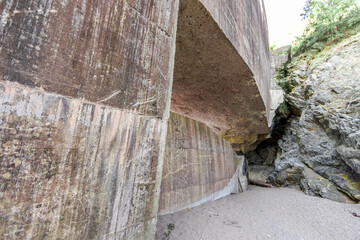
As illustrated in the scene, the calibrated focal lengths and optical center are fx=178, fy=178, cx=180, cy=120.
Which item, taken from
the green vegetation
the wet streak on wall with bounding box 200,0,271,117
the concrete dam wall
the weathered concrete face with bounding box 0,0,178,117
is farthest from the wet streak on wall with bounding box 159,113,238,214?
the green vegetation

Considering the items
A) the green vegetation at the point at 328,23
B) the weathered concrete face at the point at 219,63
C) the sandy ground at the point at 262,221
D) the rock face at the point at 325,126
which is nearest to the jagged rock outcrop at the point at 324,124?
the rock face at the point at 325,126

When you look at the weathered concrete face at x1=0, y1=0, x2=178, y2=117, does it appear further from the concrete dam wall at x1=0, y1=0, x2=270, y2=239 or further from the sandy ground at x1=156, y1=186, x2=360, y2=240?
the sandy ground at x1=156, y1=186, x2=360, y2=240

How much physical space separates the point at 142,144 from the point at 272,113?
9055 millimetres

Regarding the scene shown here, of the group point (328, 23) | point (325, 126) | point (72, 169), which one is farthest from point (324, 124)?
point (72, 169)

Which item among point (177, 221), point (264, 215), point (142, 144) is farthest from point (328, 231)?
point (142, 144)

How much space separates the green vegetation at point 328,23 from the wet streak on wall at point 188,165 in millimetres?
8250

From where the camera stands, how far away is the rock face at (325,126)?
21.2 ft

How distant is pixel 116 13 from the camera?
143 centimetres

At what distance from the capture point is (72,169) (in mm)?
1118

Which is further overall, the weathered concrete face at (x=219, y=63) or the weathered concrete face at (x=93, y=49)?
the weathered concrete face at (x=219, y=63)

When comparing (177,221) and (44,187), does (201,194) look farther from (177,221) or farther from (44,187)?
(44,187)

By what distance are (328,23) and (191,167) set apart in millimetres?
10573

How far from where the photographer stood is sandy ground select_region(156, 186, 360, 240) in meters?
3.39

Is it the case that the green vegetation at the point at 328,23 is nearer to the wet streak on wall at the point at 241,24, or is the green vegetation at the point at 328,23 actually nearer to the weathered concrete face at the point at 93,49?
the wet streak on wall at the point at 241,24
